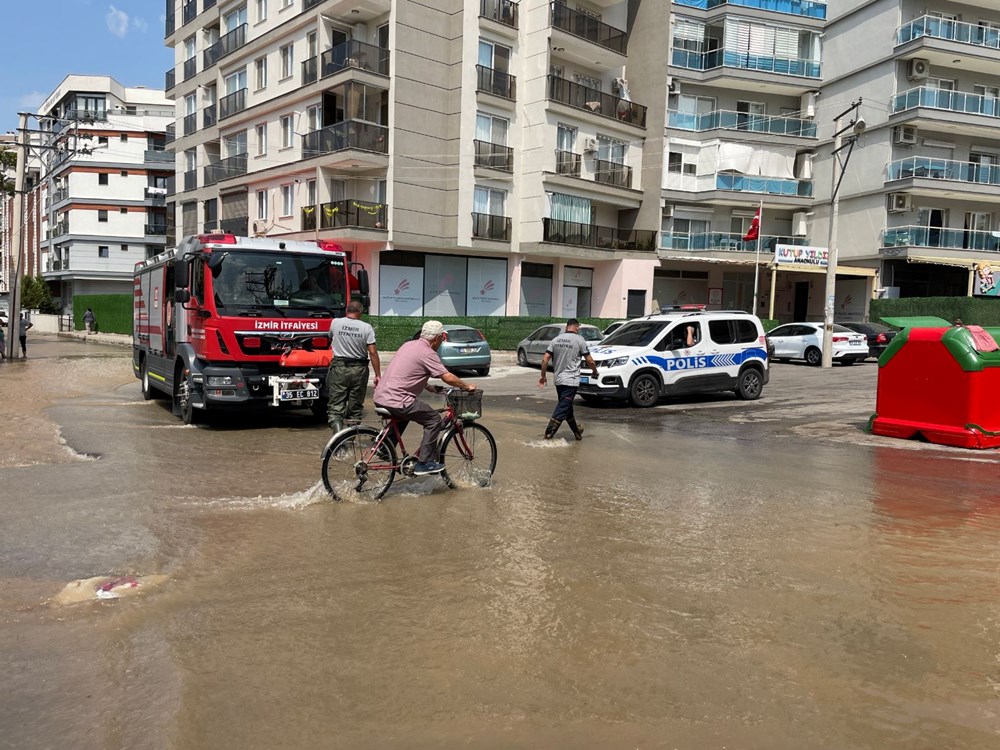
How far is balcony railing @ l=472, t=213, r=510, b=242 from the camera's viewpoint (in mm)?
35219

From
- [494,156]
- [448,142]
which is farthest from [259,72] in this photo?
[494,156]

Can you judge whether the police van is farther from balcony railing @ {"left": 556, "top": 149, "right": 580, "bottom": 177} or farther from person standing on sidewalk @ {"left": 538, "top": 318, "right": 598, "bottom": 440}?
balcony railing @ {"left": 556, "top": 149, "right": 580, "bottom": 177}

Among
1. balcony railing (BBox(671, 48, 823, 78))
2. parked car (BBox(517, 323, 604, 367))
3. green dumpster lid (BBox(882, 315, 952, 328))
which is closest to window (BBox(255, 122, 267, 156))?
parked car (BBox(517, 323, 604, 367))

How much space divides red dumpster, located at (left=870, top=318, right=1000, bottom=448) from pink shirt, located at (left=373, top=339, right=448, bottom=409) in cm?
775

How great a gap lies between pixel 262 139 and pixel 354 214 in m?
8.53

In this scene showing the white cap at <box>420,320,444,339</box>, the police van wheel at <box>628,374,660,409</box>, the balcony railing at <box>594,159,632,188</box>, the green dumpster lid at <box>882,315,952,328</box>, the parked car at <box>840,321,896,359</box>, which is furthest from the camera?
the balcony railing at <box>594,159,632,188</box>

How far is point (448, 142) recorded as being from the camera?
34469 mm

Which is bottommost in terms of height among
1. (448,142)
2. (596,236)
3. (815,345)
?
(815,345)

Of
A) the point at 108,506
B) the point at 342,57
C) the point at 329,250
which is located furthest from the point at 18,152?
the point at 108,506

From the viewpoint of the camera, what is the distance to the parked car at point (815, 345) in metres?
28.8

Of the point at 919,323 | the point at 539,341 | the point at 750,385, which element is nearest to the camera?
the point at 919,323

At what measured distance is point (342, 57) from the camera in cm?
3250

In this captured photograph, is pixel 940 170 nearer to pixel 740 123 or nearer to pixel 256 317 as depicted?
pixel 740 123

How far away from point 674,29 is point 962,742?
44.2 meters
